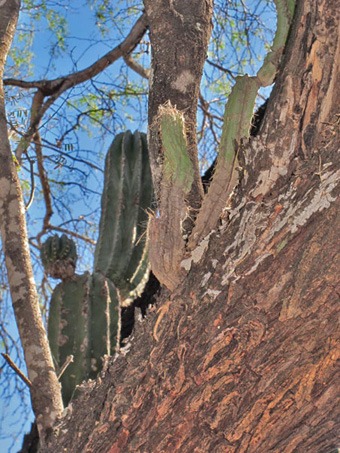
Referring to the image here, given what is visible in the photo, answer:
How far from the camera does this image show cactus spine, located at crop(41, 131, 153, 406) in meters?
2.75

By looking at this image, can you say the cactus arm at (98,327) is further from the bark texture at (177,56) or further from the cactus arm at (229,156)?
the cactus arm at (229,156)

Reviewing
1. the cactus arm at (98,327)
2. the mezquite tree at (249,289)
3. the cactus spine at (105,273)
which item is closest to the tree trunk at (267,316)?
the mezquite tree at (249,289)

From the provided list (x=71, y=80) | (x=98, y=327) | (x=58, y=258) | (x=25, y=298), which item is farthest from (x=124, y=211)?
(x=25, y=298)

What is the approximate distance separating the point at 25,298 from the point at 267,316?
3.98 ft

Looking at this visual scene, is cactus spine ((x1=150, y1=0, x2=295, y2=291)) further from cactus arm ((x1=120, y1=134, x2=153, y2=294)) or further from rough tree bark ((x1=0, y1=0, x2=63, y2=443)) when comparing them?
cactus arm ((x1=120, y1=134, x2=153, y2=294))

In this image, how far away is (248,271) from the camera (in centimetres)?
125

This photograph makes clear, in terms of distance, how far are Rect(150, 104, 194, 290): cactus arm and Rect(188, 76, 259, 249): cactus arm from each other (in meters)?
0.05

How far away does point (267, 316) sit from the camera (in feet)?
4.01

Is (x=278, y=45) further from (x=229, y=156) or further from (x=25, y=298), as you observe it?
(x=25, y=298)

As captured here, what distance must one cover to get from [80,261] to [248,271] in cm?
311

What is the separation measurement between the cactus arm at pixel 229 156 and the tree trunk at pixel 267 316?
1.9 inches

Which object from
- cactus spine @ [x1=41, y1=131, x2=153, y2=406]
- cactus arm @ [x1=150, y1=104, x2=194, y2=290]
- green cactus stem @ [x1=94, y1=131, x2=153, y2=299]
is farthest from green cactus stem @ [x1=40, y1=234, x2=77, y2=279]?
cactus arm @ [x1=150, y1=104, x2=194, y2=290]

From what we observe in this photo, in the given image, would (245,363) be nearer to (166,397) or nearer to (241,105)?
(166,397)

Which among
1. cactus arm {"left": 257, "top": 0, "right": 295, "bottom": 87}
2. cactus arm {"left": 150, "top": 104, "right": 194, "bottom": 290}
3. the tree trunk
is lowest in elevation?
the tree trunk
